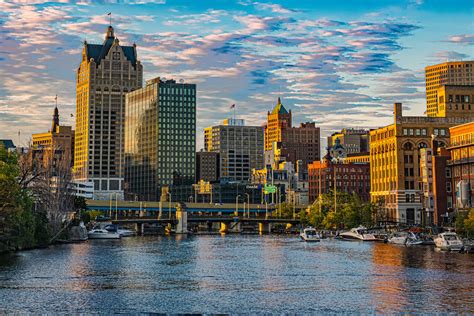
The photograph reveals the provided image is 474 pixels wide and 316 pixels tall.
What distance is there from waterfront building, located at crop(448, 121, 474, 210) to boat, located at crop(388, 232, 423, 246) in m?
15.8

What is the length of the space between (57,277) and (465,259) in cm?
6630

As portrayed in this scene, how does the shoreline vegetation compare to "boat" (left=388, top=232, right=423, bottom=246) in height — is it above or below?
above

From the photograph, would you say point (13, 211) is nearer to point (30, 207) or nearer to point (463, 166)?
point (30, 207)

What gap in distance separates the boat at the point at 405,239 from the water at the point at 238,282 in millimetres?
24597

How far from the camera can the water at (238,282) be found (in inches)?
2901

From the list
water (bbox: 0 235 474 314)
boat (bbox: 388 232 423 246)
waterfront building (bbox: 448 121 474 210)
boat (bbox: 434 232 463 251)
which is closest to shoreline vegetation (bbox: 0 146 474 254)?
water (bbox: 0 235 474 314)

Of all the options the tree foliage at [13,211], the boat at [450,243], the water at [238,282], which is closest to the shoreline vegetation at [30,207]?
the tree foliage at [13,211]

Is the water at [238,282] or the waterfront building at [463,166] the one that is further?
the waterfront building at [463,166]

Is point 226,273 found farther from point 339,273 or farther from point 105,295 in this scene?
point 105,295

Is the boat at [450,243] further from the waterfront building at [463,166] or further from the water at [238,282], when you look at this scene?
the waterfront building at [463,166]

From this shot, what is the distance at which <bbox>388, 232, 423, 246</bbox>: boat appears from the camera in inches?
6604

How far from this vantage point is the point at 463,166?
189250 millimetres

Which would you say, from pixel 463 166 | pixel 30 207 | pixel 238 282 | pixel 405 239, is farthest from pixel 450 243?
pixel 30 207

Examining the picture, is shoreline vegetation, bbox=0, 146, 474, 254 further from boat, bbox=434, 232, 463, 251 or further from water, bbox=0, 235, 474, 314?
boat, bbox=434, 232, 463, 251
